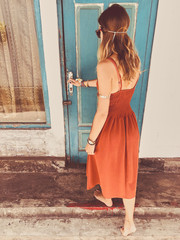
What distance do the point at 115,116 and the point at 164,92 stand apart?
0.99 meters

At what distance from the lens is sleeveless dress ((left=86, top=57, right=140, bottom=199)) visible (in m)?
1.87

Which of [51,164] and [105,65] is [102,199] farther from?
[105,65]

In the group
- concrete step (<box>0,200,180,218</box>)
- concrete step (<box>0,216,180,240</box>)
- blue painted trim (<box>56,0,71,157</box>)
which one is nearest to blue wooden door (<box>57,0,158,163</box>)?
blue painted trim (<box>56,0,71,157</box>)

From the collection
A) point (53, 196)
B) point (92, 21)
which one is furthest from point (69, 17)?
point (53, 196)

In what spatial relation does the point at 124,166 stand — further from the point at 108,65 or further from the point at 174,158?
the point at 174,158

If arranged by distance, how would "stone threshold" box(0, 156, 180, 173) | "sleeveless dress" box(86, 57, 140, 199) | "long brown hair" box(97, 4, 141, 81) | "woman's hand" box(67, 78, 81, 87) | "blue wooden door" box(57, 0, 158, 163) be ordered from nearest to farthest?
1. "long brown hair" box(97, 4, 141, 81)
2. "sleeveless dress" box(86, 57, 140, 199)
3. "blue wooden door" box(57, 0, 158, 163)
4. "woman's hand" box(67, 78, 81, 87)
5. "stone threshold" box(0, 156, 180, 173)

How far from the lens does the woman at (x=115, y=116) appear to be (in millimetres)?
1590

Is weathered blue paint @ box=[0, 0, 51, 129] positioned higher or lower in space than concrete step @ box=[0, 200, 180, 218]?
higher

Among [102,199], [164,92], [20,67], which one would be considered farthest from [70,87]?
[102,199]

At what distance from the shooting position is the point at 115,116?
6.21 feet

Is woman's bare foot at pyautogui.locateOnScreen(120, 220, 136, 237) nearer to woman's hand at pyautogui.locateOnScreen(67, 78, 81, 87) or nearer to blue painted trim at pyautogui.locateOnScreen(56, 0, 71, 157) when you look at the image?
blue painted trim at pyautogui.locateOnScreen(56, 0, 71, 157)

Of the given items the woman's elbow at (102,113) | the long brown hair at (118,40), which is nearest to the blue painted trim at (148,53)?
the long brown hair at (118,40)

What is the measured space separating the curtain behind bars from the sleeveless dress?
3.96ft

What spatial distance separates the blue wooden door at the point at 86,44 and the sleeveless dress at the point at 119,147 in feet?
2.45
